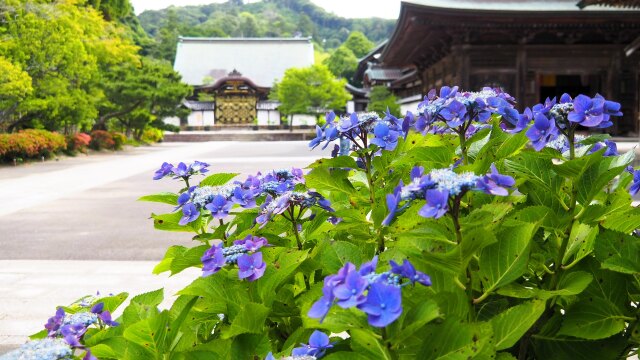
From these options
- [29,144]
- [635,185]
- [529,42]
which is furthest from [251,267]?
[29,144]

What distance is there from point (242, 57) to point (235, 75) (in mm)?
7325

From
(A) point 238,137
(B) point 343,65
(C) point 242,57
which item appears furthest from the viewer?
(B) point 343,65

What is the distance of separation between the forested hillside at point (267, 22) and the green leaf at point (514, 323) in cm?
7193

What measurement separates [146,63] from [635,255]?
3016 centimetres

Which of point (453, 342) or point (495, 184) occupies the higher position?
point (495, 184)

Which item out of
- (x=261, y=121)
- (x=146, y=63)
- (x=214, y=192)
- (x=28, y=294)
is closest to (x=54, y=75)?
(x=146, y=63)

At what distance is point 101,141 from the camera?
25516mm

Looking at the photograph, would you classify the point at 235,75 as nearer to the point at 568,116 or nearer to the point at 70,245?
the point at 70,245

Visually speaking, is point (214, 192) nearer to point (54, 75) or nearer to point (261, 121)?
point (54, 75)

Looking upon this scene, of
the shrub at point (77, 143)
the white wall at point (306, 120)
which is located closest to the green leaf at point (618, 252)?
the shrub at point (77, 143)

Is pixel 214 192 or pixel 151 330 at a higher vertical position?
pixel 214 192

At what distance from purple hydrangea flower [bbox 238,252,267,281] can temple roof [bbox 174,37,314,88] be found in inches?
2044

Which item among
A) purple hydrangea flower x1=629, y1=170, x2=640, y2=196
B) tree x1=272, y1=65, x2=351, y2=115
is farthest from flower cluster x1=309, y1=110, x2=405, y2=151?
tree x1=272, y1=65, x2=351, y2=115

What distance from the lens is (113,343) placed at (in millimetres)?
1312
